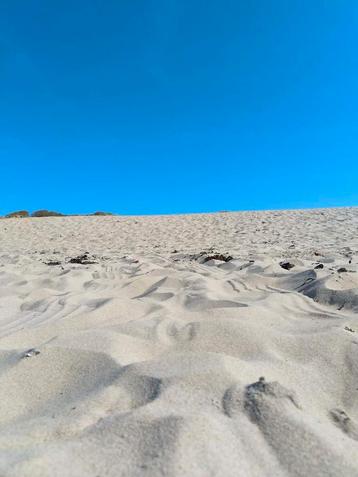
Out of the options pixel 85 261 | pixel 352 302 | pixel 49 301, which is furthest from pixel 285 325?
pixel 85 261

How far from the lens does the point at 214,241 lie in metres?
8.82

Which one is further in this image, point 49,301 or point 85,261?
point 85,261

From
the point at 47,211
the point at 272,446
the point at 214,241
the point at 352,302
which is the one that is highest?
the point at 47,211

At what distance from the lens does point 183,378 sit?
1.43 m

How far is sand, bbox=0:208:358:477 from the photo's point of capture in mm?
1007

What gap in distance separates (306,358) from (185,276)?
7.45 ft

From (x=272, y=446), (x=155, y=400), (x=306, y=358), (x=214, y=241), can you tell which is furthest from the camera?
(x=214, y=241)

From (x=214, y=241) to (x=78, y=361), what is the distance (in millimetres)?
7243

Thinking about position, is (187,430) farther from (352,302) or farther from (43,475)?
(352,302)

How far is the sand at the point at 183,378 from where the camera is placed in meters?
1.01

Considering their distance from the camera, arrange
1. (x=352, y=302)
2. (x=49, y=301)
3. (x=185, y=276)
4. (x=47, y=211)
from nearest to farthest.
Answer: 1. (x=352, y=302)
2. (x=49, y=301)
3. (x=185, y=276)
4. (x=47, y=211)

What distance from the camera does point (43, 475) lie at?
91cm

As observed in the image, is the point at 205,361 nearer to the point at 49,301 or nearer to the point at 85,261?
the point at 49,301

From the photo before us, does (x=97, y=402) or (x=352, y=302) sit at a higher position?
(x=352, y=302)
